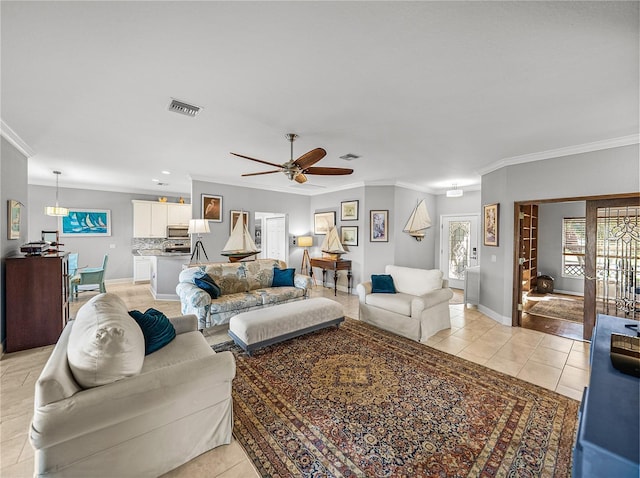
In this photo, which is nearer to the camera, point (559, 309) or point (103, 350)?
point (103, 350)

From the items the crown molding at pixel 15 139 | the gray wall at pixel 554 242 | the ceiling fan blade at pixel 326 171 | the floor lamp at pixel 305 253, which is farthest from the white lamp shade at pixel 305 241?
the gray wall at pixel 554 242

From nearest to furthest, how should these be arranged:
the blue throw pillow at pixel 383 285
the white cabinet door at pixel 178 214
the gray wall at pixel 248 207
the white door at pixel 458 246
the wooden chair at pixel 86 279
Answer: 1. the blue throw pillow at pixel 383 285
2. the wooden chair at pixel 86 279
3. the gray wall at pixel 248 207
4. the white door at pixel 458 246
5. the white cabinet door at pixel 178 214

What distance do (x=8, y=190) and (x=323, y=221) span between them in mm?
5486

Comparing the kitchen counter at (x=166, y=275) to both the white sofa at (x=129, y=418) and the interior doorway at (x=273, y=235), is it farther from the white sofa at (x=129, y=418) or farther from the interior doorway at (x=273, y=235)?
the white sofa at (x=129, y=418)

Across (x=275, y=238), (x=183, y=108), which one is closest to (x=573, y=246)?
(x=275, y=238)

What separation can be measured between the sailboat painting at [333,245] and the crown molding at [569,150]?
334cm

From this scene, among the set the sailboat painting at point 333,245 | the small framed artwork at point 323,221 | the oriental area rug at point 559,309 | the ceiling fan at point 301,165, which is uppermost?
the ceiling fan at point 301,165

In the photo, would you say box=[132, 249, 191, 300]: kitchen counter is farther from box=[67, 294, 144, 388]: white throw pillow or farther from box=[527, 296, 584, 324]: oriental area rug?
box=[527, 296, 584, 324]: oriental area rug

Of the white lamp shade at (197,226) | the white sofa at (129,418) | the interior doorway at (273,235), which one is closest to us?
the white sofa at (129,418)

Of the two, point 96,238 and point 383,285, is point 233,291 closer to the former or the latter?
point 383,285

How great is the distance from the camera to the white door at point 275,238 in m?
7.25

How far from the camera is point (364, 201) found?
6.09 meters

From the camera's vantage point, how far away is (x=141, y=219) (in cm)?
707

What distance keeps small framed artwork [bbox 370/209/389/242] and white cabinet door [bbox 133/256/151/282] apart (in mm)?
5996
